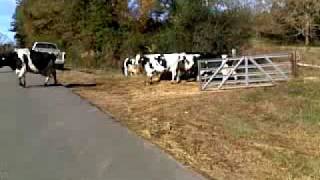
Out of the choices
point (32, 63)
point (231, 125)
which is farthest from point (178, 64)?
point (231, 125)

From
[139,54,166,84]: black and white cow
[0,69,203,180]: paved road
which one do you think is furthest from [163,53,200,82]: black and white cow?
[0,69,203,180]: paved road

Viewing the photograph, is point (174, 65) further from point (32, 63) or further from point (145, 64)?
point (32, 63)

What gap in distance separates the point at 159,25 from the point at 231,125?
119 ft

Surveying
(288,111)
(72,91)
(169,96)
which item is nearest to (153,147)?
(288,111)

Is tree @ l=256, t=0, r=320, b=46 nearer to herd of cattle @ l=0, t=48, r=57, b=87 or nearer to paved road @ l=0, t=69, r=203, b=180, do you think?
herd of cattle @ l=0, t=48, r=57, b=87

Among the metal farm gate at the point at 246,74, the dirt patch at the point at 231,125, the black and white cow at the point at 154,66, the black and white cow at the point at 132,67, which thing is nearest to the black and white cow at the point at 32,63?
the dirt patch at the point at 231,125

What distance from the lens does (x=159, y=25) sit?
1997 inches

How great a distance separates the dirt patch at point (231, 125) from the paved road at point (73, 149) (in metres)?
0.49

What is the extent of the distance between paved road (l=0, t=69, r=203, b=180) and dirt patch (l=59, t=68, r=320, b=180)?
1.61 ft

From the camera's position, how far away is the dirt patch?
10484mm

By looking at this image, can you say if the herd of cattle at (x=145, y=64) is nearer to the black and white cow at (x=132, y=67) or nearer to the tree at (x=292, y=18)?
the black and white cow at (x=132, y=67)

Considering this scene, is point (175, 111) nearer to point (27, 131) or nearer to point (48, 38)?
point (27, 131)

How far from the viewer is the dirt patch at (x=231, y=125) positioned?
1048 centimetres

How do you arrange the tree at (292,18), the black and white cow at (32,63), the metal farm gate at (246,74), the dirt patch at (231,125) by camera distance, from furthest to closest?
the tree at (292,18) < the black and white cow at (32,63) < the metal farm gate at (246,74) < the dirt patch at (231,125)
